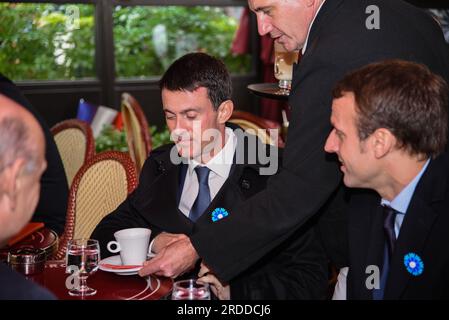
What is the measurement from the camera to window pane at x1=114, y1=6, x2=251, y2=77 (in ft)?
21.5

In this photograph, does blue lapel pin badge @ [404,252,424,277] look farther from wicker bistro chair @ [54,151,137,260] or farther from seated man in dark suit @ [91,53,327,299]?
wicker bistro chair @ [54,151,137,260]

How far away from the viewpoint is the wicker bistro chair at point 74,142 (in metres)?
3.79

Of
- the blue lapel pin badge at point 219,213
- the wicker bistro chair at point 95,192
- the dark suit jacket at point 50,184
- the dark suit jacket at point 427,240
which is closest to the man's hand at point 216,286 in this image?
the blue lapel pin badge at point 219,213

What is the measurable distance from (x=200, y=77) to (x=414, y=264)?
3.50 ft

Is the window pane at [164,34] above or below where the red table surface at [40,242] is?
above

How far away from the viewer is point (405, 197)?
179 centimetres

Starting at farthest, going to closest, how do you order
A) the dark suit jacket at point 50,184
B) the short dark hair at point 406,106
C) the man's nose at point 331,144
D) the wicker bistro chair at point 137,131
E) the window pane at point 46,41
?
the window pane at point 46,41 < the wicker bistro chair at point 137,131 < the dark suit jacket at point 50,184 < the man's nose at point 331,144 < the short dark hair at point 406,106

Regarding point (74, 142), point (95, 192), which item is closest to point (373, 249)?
point (95, 192)

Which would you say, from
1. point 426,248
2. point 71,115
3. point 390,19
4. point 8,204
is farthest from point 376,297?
point 71,115

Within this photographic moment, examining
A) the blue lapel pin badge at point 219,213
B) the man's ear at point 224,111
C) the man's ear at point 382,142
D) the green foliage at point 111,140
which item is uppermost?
the man's ear at point 382,142

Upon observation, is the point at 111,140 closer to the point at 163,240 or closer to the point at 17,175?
the point at 163,240

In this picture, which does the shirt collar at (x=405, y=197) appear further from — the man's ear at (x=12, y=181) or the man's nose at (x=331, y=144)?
the man's ear at (x=12, y=181)

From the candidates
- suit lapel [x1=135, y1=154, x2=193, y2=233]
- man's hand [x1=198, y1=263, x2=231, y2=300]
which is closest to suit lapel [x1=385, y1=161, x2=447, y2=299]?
man's hand [x1=198, y1=263, x2=231, y2=300]

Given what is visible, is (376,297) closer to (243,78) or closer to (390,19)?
(390,19)
